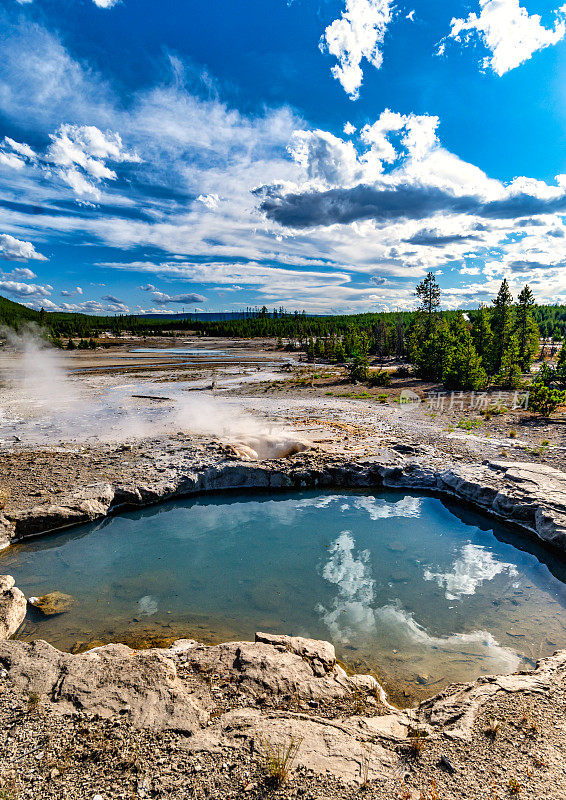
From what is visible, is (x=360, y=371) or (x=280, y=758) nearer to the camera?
(x=280, y=758)

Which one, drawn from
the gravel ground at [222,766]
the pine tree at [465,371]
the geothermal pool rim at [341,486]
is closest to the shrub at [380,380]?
the pine tree at [465,371]

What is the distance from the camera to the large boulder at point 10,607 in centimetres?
874

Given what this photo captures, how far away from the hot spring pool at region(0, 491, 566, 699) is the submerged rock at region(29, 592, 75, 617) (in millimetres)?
201

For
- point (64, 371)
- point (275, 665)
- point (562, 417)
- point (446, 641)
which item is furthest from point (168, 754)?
point (64, 371)

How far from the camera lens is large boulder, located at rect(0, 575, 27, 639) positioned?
8.74 meters

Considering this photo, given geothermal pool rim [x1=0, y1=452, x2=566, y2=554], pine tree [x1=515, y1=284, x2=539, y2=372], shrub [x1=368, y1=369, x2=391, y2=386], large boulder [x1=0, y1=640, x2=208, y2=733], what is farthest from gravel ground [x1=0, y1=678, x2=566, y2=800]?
pine tree [x1=515, y1=284, x2=539, y2=372]

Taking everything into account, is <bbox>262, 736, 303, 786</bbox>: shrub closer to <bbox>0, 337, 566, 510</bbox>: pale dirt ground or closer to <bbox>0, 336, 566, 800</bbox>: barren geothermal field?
<bbox>0, 336, 566, 800</bbox>: barren geothermal field

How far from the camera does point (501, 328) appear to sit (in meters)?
46.4

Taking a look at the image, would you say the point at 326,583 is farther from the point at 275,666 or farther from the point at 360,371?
the point at 360,371

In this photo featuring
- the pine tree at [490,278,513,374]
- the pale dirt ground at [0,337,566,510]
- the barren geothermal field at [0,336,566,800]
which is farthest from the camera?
the pine tree at [490,278,513,374]

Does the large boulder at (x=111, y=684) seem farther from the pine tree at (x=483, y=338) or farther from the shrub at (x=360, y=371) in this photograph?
the pine tree at (x=483, y=338)

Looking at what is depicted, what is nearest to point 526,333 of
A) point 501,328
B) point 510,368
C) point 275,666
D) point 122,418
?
point 501,328

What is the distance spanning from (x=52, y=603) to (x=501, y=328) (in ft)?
172

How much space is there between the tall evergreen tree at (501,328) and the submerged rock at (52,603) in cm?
5031
